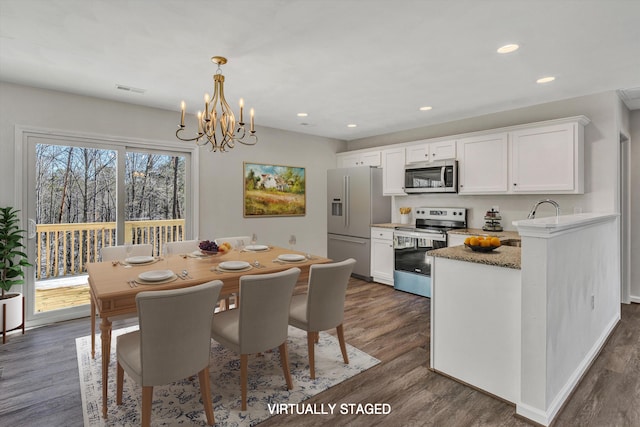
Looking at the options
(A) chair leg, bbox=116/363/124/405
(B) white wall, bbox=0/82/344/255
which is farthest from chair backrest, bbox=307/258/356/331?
(B) white wall, bbox=0/82/344/255

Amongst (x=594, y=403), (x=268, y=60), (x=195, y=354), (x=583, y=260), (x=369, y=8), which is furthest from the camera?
(x=268, y=60)

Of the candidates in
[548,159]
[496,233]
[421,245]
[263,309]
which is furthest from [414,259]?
[263,309]

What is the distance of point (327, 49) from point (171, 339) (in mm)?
2248

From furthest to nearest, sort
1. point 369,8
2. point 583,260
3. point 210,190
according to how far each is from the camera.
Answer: point 210,190 < point 583,260 < point 369,8

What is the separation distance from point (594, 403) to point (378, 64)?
2890mm

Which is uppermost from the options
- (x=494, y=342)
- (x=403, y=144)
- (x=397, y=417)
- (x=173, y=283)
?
(x=403, y=144)

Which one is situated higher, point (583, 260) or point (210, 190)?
point (210, 190)

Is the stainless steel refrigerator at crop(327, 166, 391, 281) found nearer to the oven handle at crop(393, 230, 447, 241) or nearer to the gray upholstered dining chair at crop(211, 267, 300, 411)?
the oven handle at crop(393, 230, 447, 241)

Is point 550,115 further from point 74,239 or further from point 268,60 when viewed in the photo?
point 74,239

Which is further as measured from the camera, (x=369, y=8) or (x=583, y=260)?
(x=583, y=260)

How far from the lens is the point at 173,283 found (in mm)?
2111

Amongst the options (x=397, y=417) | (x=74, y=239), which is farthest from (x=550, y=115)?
(x=74, y=239)

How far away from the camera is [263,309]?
81.1 inches

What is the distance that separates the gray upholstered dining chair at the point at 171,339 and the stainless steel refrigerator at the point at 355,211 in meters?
3.64
